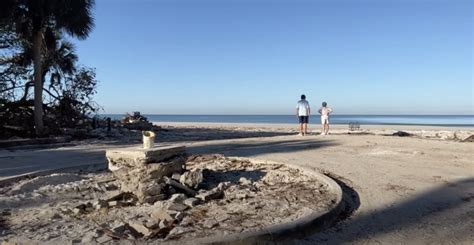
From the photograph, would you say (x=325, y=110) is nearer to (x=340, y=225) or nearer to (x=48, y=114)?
(x=48, y=114)

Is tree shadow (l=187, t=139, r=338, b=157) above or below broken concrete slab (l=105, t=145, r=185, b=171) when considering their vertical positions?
below

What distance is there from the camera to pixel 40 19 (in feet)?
59.7

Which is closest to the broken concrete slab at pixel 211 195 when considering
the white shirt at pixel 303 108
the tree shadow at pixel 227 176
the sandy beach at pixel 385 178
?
the tree shadow at pixel 227 176

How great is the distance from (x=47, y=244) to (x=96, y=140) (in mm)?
14591

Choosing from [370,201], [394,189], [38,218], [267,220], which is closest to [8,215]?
[38,218]

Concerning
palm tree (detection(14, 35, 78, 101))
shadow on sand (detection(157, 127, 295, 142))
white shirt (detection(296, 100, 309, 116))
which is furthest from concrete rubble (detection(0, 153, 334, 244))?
palm tree (detection(14, 35, 78, 101))

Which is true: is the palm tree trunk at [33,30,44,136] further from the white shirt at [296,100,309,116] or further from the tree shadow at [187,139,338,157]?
the white shirt at [296,100,309,116]

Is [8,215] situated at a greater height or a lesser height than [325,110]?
lesser

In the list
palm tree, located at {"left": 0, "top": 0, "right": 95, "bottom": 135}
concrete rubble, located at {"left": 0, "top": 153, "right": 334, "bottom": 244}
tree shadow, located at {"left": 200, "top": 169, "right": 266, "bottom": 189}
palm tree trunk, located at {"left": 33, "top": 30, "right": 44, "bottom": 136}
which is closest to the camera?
concrete rubble, located at {"left": 0, "top": 153, "right": 334, "bottom": 244}

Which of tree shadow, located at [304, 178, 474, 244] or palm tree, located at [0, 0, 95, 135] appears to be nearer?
tree shadow, located at [304, 178, 474, 244]

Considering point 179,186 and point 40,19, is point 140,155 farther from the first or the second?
point 40,19

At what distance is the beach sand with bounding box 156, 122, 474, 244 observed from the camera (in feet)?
17.6

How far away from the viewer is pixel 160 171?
735 cm

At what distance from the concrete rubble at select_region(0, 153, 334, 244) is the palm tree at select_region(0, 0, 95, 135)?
35.2ft
